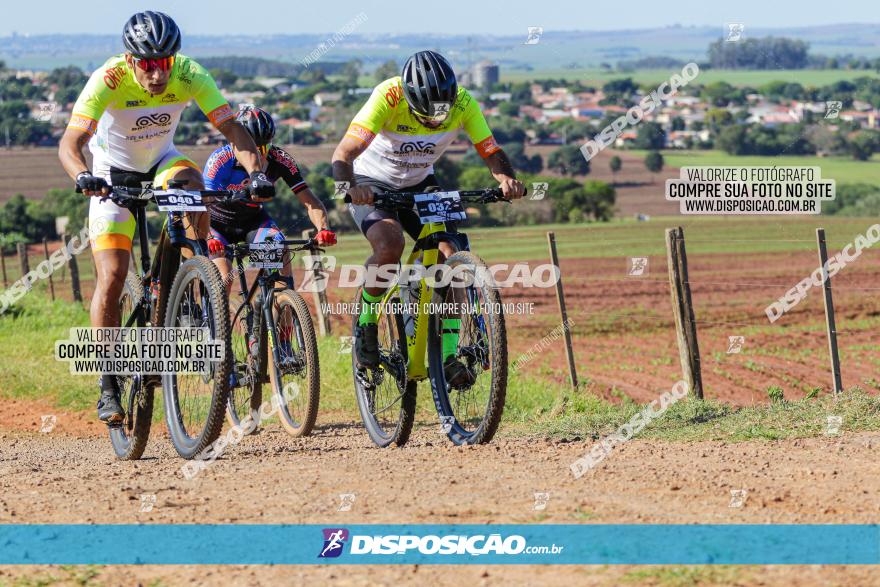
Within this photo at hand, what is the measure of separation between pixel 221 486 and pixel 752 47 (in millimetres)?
93711

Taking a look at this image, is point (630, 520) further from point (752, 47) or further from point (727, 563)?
point (752, 47)

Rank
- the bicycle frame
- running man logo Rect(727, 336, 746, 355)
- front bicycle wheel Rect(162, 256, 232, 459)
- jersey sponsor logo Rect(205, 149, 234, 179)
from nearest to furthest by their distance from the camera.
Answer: front bicycle wheel Rect(162, 256, 232, 459), the bicycle frame, jersey sponsor logo Rect(205, 149, 234, 179), running man logo Rect(727, 336, 746, 355)

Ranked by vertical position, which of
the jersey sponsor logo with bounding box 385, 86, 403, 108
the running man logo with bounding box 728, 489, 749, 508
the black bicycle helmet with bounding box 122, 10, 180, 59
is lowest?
the running man logo with bounding box 728, 489, 749, 508

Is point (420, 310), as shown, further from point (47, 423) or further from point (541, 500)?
point (47, 423)

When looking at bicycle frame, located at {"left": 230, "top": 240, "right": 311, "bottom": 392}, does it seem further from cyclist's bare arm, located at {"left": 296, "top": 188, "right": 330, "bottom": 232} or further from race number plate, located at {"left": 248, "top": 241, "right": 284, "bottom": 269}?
cyclist's bare arm, located at {"left": 296, "top": 188, "right": 330, "bottom": 232}

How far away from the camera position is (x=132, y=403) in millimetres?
8273

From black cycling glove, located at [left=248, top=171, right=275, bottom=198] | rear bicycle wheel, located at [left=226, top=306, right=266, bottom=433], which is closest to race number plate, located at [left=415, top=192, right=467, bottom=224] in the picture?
black cycling glove, located at [left=248, top=171, right=275, bottom=198]

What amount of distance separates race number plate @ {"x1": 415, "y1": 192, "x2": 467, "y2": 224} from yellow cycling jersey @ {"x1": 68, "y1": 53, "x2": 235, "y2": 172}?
1.49 metres

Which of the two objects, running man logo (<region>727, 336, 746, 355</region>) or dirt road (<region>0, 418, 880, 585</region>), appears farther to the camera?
running man logo (<region>727, 336, 746, 355</region>)

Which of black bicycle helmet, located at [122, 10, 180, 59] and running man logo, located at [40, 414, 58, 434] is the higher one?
black bicycle helmet, located at [122, 10, 180, 59]

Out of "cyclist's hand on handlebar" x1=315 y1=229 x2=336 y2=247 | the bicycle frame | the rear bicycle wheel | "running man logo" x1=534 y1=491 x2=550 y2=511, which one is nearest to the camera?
"running man logo" x1=534 y1=491 x2=550 y2=511

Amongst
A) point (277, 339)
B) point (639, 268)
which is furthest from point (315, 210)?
point (639, 268)

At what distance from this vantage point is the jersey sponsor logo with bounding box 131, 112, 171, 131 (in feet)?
25.6

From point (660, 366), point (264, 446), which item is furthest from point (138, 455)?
point (660, 366)
